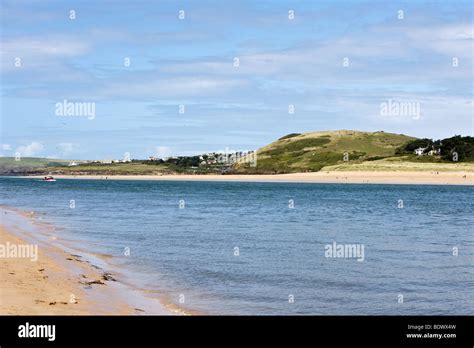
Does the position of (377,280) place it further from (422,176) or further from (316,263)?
(422,176)

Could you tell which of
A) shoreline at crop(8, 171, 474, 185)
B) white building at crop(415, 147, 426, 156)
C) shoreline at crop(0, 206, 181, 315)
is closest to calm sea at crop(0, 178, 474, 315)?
shoreline at crop(0, 206, 181, 315)

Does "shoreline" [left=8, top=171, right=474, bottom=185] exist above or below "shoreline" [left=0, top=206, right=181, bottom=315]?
above

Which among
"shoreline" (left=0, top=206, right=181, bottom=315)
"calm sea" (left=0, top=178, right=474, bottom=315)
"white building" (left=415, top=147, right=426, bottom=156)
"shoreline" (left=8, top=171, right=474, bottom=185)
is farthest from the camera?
"white building" (left=415, top=147, right=426, bottom=156)

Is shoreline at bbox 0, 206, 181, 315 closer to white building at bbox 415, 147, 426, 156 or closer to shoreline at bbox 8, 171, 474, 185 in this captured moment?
shoreline at bbox 8, 171, 474, 185

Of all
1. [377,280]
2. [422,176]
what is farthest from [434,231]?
[422,176]

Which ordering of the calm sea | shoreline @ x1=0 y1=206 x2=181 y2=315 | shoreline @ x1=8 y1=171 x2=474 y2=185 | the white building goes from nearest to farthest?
shoreline @ x1=0 y1=206 x2=181 y2=315 < the calm sea < shoreline @ x1=8 y1=171 x2=474 y2=185 < the white building

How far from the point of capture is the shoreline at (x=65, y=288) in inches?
601

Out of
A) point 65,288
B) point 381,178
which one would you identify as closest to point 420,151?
point 381,178

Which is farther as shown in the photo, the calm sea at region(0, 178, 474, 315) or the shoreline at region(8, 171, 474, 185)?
the shoreline at region(8, 171, 474, 185)

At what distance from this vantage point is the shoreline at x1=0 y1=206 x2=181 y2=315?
50.1 feet

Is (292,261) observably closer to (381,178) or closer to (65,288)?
(65,288)

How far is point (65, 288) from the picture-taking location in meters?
18.1
